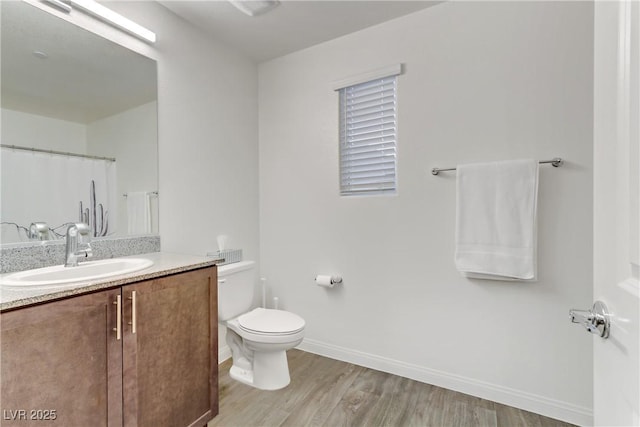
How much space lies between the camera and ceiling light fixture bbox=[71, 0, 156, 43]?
1.54 m

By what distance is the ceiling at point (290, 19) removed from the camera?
192 centimetres

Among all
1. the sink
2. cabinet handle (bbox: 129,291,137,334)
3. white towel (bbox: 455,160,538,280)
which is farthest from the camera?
white towel (bbox: 455,160,538,280)

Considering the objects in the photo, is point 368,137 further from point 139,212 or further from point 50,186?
point 50,186

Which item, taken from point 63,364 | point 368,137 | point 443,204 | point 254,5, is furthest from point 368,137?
point 63,364

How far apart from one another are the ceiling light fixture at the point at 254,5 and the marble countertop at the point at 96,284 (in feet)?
5.02

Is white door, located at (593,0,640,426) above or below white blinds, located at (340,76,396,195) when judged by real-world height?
below

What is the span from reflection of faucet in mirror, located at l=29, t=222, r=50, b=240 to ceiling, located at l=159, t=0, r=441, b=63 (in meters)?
1.48

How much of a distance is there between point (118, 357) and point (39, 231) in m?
0.76

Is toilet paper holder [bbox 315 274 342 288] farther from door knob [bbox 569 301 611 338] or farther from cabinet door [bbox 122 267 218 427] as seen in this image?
door knob [bbox 569 301 611 338]

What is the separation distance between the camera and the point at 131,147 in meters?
1.77

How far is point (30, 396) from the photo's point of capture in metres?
0.92

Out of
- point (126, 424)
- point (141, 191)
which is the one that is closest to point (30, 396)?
point (126, 424)

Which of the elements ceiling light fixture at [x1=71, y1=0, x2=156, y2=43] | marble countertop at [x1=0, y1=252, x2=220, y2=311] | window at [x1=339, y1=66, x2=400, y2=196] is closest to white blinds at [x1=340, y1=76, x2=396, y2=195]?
window at [x1=339, y1=66, x2=400, y2=196]

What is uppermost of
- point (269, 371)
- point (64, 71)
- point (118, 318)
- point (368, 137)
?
point (64, 71)
